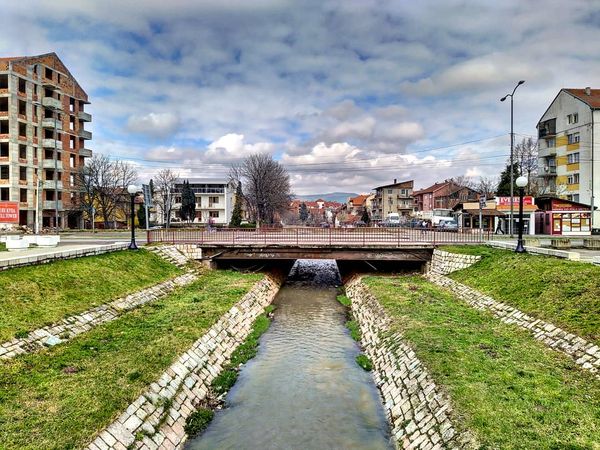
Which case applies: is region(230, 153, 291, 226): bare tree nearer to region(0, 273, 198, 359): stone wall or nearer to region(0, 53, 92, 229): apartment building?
region(0, 53, 92, 229): apartment building

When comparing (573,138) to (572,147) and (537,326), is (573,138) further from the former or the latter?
(537,326)

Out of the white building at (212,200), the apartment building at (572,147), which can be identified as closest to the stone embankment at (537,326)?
the apartment building at (572,147)

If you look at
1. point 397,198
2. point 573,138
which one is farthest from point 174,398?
point 397,198

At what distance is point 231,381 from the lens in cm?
1370

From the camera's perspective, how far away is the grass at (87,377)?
774cm

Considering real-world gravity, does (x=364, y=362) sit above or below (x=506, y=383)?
below

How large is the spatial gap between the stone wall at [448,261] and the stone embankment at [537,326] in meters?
0.11

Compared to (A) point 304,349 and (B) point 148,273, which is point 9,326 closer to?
(A) point 304,349

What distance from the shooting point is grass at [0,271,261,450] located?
25.4ft

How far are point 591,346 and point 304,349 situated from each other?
33.4 feet

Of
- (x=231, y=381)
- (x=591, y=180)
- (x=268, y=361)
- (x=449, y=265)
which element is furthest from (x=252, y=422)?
(x=591, y=180)

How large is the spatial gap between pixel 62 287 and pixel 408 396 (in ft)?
45.5

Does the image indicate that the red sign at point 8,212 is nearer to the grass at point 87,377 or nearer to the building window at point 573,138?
the grass at point 87,377

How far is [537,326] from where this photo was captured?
45.8 feet
